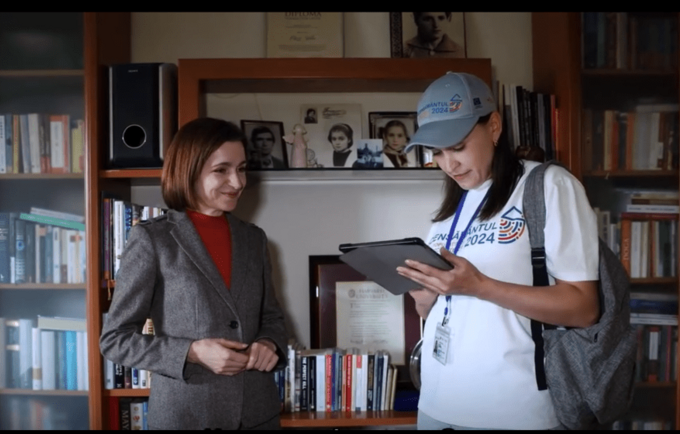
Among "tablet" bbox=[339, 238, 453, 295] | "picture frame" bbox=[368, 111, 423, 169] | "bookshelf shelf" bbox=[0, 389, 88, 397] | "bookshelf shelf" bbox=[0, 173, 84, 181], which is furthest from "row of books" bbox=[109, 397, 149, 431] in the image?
"picture frame" bbox=[368, 111, 423, 169]

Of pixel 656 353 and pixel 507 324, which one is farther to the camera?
pixel 656 353

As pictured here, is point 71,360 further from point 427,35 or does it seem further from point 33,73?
point 427,35

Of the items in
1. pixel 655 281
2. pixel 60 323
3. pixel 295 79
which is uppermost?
pixel 295 79

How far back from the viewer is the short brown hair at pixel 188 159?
1.59 meters

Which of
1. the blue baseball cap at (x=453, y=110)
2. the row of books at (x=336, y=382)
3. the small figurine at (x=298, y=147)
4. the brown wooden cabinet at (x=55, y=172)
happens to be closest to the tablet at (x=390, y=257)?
the blue baseball cap at (x=453, y=110)

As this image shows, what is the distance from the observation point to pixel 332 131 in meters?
2.34

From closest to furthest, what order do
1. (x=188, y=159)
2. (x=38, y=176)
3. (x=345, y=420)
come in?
(x=188, y=159)
(x=345, y=420)
(x=38, y=176)

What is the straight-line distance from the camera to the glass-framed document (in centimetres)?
238

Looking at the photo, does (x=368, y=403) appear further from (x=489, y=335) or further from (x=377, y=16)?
(x=377, y=16)

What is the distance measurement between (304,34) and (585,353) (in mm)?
1625

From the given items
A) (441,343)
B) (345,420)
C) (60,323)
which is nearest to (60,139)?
(60,323)

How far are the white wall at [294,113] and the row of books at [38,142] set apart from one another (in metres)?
0.31

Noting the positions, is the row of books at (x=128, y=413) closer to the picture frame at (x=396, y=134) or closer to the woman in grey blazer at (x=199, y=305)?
the woman in grey blazer at (x=199, y=305)

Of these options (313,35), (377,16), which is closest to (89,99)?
(313,35)
